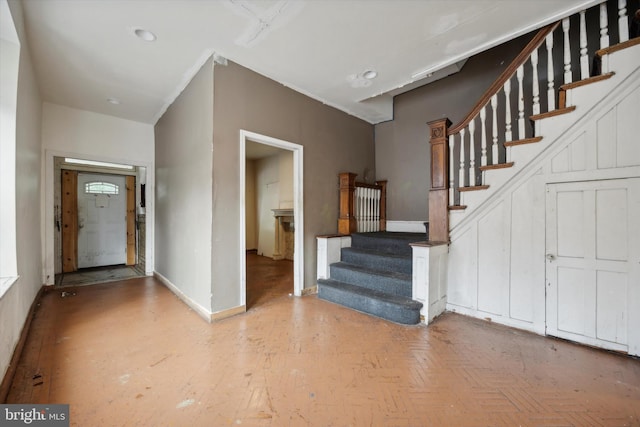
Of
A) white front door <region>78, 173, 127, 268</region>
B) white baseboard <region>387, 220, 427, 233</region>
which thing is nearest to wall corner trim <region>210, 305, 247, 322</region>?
white baseboard <region>387, 220, 427, 233</region>

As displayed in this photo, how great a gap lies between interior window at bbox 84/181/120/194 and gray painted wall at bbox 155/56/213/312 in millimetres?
2197

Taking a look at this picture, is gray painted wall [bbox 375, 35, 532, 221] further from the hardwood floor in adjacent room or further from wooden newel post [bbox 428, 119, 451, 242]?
the hardwood floor in adjacent room

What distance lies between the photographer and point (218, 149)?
290cm

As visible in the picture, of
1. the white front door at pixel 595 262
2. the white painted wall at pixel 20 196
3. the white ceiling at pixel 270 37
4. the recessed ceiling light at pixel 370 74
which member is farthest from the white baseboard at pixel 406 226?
the white painted wall at pixel 20 196

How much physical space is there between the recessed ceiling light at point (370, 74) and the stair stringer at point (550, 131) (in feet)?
6.27

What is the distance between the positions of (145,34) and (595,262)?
485cm

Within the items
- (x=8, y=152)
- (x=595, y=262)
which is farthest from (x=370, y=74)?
(x=8, y=152)

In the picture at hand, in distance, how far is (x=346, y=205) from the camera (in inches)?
165

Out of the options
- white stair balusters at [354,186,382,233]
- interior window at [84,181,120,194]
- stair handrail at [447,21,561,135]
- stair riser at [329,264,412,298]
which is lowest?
stair riser at [329,264,412,298]

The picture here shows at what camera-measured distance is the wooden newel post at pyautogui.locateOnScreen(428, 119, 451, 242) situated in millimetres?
3139

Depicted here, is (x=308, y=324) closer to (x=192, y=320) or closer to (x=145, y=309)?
(x=192, y=320)

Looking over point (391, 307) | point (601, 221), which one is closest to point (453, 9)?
point (601, 221)

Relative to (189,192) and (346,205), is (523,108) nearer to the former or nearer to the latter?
(346,205)

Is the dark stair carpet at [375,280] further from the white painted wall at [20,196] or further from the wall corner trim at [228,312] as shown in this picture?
the white painted wall at [20,196]
